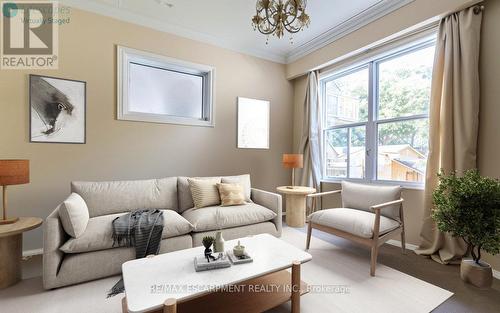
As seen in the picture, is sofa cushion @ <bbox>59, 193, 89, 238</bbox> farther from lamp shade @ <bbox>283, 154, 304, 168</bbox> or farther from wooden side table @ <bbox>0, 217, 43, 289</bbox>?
lamp shade @ <bbox>283, 154, 304, 168</bbox>

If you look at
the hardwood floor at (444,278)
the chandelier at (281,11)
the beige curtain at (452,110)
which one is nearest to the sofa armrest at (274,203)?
the hardwood floor at (444,278)

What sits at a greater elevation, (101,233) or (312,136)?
(312,136)

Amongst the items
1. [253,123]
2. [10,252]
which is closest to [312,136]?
[253,123]

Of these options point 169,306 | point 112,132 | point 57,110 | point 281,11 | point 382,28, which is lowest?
point 169,306

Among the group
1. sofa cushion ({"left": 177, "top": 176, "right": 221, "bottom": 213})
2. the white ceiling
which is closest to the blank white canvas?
the white ceiling

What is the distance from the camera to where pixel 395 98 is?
2.93 m

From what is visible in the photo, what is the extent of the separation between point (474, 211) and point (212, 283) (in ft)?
7.05

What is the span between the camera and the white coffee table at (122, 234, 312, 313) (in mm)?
1146

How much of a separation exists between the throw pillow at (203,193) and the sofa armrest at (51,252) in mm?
1300

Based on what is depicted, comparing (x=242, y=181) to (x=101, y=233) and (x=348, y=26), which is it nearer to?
(x=101, y=233)

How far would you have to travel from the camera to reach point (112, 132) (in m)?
2.83

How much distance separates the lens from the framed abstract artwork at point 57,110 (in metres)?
2.45

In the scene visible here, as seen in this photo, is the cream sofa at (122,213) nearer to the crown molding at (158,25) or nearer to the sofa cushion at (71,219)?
the sofa cushion at (71,219)

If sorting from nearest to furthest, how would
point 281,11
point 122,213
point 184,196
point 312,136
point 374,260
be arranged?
1. point 281,11
2. point 374,260
3. point 122,213
4. point 184,196
5. point 312,136
